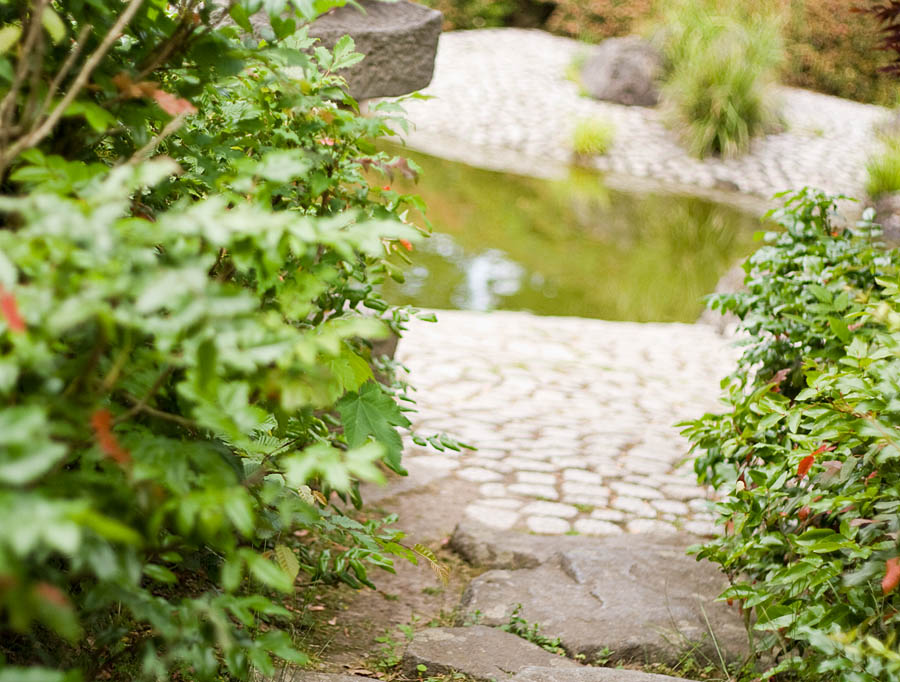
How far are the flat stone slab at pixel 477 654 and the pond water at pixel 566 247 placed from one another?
14.5ft

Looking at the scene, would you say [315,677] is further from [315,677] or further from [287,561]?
[287,561]

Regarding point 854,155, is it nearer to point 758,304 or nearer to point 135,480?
point 758,304

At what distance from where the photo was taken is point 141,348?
1253mm

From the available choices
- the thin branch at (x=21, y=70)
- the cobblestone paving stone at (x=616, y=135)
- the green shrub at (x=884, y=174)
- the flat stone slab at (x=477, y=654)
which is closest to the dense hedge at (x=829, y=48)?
the cobblestone paving stone at (x=616, y=135)

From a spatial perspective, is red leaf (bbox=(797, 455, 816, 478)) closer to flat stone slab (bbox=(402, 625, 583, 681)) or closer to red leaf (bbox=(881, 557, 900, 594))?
red leaf (bbox=(881, 557, 900, 594))

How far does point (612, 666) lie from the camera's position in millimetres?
2373

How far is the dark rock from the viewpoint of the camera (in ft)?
19.2

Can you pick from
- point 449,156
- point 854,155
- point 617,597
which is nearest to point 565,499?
point 617,597

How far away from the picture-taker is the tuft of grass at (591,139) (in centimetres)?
1193

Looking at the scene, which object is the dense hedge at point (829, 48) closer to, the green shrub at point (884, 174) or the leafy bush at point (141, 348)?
the green shrub at point (884, 174)

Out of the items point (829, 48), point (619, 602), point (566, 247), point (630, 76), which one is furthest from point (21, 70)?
point (829, 48)

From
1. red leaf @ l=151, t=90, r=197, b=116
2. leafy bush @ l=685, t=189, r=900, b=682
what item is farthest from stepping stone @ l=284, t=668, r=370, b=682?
red leaf @ l=151, t=90, r=197, b=116

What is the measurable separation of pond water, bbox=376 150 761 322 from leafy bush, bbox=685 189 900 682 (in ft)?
13.3

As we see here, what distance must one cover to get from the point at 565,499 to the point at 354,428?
7.01ft
